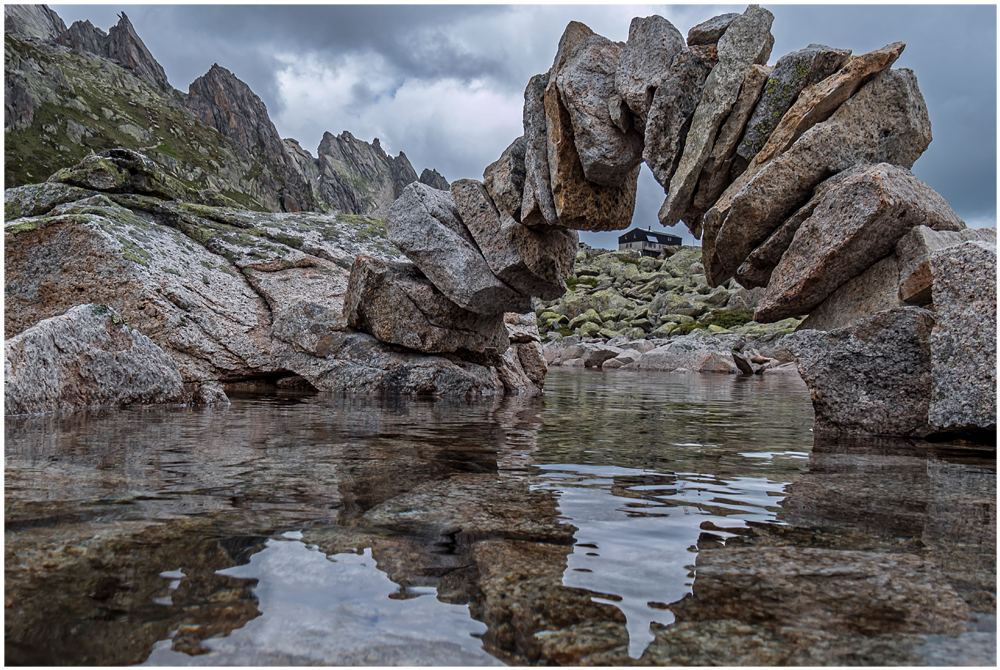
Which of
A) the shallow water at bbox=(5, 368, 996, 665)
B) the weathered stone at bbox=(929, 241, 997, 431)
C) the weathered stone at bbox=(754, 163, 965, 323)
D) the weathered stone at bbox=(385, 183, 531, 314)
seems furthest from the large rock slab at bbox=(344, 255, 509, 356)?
the weathered stone at bbox=(929, 241, 997, 431)

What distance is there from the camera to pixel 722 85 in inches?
311

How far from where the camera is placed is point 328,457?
182 inches

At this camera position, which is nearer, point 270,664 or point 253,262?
point 270,664

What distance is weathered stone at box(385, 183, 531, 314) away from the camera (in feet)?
37.9

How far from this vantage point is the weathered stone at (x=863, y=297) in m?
6.50

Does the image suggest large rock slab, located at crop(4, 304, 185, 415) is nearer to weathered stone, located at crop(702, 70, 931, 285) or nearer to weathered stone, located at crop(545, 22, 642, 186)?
weathered stone, located at crop(545, 22, 642, 186)

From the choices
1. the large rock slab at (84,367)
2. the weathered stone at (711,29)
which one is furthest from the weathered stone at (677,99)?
the large rock slab at (84,367)

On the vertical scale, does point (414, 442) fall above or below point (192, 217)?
below

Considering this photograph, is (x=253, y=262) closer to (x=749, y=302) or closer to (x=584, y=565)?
(x=584, y=565)

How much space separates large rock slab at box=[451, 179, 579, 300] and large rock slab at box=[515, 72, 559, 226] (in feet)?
2.00

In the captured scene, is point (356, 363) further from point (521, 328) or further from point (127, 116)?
point (127, 116)

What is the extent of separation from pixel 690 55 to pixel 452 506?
775 centimetres

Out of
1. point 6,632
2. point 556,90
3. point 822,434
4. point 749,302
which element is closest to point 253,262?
point 556,90

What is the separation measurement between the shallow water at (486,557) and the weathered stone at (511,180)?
684cm
